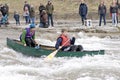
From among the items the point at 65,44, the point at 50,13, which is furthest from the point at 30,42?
the point at 50,13

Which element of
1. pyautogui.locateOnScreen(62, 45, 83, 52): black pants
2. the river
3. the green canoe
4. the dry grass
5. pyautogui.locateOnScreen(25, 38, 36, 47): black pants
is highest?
the dry grass

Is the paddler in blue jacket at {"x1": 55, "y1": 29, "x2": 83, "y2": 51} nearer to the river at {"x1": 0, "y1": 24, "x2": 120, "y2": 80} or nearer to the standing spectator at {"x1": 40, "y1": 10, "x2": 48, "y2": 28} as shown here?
the river at {"x1": 0, "y1": 24, "x2": 120, "y2": 80}

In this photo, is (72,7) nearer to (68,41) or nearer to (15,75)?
(68,41)

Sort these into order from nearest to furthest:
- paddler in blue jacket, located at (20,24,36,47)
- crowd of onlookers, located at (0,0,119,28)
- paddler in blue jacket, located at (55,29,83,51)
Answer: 1. paddler in blue jacket, located at (55,29,83,51)
2. paddler in blue jacket, located at (20,24,36,47)
3. crowd of onlookers, located at (0,0,119,28)

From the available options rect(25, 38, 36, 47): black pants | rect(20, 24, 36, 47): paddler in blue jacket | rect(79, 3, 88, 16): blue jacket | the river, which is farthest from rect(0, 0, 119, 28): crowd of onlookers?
rect(20, 24, 36, 47): paddler in blue jacket

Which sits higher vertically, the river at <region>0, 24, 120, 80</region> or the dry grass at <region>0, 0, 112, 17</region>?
the dry grass at <region>0, 0, 112, 17</region>

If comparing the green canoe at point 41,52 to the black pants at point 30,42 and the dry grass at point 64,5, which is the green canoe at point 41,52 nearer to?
the black pants at point 30,42

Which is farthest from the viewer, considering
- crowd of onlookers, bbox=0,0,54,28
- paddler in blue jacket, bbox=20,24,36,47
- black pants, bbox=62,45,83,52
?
crowd of onlookers, bbox=0,0,54,28

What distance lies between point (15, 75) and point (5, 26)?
1619cm

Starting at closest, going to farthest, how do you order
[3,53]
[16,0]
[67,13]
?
[3,53] < [67,13] < [16,0]

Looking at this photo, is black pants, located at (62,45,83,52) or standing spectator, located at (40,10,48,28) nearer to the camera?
black pants, located at (62,45,83,52)

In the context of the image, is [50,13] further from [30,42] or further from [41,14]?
[30,42]

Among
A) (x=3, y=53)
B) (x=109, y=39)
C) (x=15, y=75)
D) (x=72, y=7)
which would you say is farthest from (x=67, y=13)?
(x=15, y=75)

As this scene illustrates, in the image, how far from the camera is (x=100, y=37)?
26.6 m
